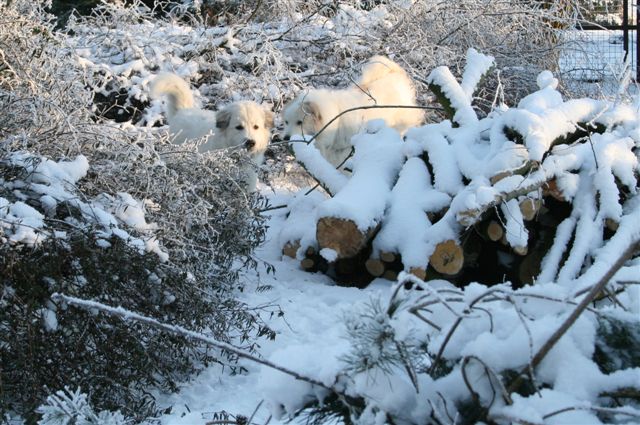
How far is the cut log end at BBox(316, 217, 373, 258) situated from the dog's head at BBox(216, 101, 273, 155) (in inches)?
61.8

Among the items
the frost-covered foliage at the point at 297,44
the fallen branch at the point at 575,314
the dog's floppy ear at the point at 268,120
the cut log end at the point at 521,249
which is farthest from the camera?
the frost-covered foliage at the point at 297,44

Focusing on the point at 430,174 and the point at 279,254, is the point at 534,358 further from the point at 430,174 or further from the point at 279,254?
the point at 279,254

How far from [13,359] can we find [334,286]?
2256mm

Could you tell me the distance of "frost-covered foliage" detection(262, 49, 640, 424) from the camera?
1.17 metres

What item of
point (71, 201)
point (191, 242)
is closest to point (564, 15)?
point (191, 242)

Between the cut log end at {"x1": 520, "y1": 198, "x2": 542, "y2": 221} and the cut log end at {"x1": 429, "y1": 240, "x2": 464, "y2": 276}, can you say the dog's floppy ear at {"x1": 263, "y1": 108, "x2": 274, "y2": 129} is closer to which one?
the cut log end at {"x1": 429, "y1": 240, "x2": 464, "y2": 276}

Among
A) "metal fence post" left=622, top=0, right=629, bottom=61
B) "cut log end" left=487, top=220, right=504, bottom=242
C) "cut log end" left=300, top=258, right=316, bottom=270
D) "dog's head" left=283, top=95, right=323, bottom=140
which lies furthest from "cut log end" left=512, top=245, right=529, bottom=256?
"metal fence post" left=622, top=0, right=629, bottom=61

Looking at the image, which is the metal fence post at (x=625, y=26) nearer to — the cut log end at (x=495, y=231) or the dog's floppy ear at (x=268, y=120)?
the dog's floppy ear at (x=268, y=120)

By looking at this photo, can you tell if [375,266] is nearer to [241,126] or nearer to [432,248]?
[432,248]

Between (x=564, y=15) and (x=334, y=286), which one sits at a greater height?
(x=564, y=15)

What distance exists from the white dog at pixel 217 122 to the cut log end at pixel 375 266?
138 cm

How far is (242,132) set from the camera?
5.78 meters

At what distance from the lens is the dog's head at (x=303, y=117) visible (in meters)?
6.58

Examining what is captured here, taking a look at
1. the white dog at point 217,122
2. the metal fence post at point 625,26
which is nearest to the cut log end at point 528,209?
the white dog at point 217,122
